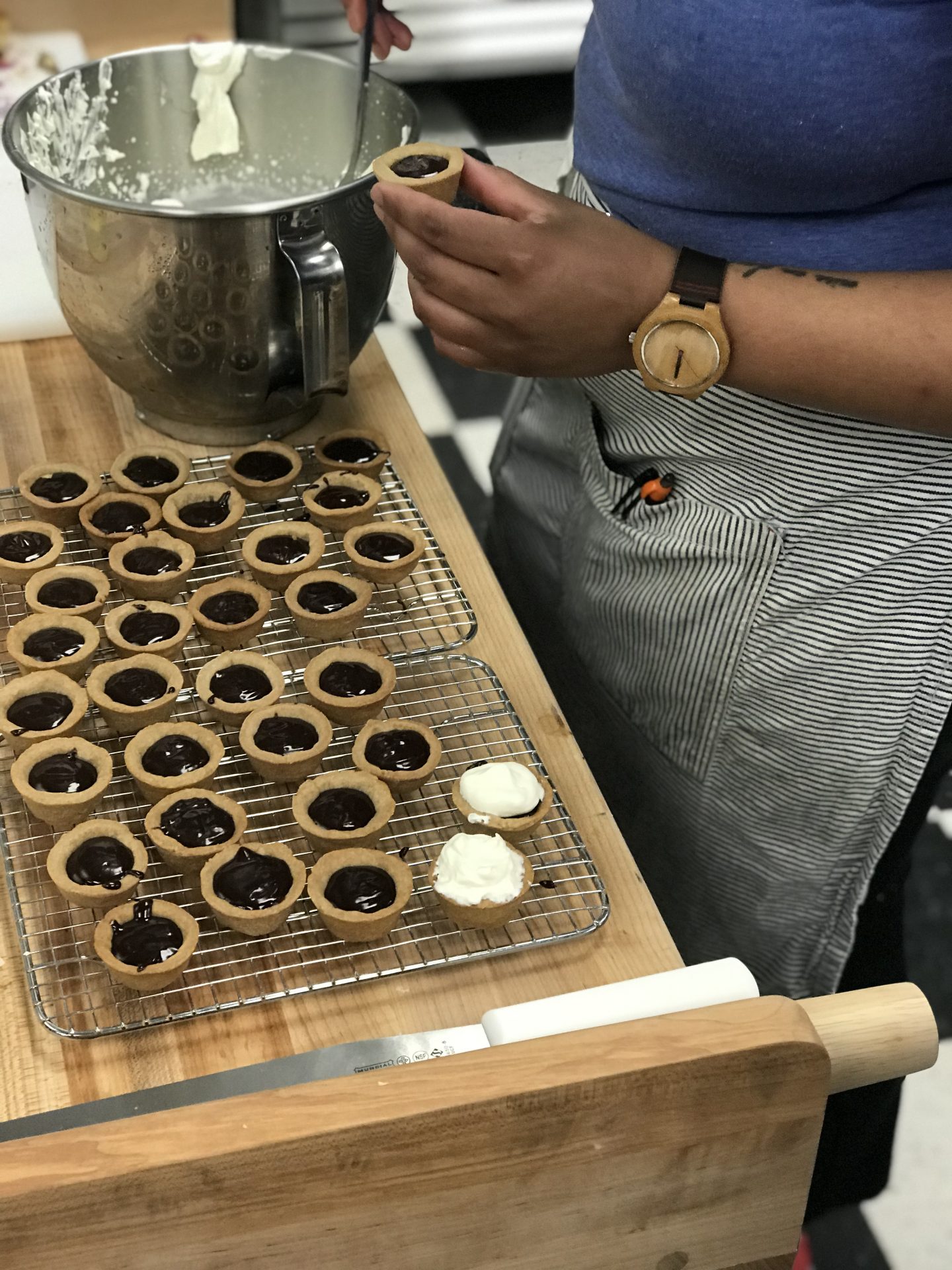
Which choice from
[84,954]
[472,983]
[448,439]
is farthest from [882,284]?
[448,439]

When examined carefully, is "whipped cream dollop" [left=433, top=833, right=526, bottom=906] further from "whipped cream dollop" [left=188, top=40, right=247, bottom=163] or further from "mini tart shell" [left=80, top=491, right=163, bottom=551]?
"whipped cream dollop" [left=188, top=40, right=247, bottom=163]

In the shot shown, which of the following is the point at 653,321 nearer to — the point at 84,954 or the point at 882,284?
the point at 882,284

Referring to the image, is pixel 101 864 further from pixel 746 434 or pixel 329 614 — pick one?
pixel 746 434

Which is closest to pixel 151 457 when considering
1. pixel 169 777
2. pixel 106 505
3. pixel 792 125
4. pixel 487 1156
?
pixel 106 505

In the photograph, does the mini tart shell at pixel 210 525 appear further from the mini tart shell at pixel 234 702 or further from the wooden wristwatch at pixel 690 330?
the wooden wristwatch at pixel 690 330

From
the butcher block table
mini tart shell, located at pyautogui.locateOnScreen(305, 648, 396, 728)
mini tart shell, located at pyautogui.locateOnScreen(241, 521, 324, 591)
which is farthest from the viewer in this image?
mini tart shell, located at pyautogui.locateOnScreen(241, 521, 324, 591)

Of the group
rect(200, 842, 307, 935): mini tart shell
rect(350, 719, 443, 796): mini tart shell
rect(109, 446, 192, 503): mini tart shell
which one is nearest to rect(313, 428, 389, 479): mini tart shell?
rect(109, 446, 192, 503): mini tart shell

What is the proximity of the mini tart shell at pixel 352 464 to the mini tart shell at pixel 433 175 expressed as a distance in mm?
332

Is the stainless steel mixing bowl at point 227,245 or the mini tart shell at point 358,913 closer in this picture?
the mini tart shell at point 358,913

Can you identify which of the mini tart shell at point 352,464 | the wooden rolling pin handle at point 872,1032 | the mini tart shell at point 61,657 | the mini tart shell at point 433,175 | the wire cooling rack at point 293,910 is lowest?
the wire cooling rack at point 293,910

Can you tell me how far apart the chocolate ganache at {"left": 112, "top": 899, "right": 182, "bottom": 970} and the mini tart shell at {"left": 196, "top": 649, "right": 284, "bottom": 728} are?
0.63 feet

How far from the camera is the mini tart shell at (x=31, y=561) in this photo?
114 cm

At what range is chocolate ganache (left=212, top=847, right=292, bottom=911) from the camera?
35.8 inches

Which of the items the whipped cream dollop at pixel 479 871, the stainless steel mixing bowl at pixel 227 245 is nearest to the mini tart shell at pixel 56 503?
the stainless steel mixing bowl at pixel 227 245
